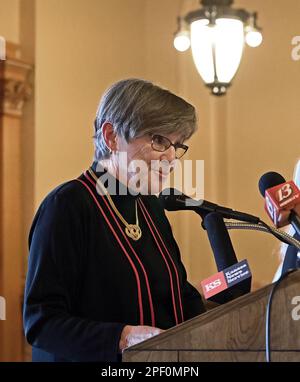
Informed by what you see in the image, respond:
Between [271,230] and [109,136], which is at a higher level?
[109,136]

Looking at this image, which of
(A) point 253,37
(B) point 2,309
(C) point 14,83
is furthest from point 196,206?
(C) point 14,83

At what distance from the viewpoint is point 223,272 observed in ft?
4.25

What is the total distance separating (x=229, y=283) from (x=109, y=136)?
1.71 feet

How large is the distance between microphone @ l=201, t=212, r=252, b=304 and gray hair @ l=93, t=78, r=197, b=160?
28 cm

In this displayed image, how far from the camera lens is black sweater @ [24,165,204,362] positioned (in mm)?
1388

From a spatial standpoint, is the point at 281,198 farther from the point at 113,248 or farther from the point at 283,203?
the point at 113,248

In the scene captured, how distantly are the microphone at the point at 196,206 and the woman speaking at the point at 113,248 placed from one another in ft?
0.32

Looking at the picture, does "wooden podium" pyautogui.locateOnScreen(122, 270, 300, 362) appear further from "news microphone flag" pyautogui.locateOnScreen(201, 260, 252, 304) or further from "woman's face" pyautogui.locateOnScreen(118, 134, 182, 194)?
"woman's face" pyautogui.locateOnScreen(118, 134, 182, 194)

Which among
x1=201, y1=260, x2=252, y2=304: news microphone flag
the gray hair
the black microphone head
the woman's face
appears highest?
the gray hair

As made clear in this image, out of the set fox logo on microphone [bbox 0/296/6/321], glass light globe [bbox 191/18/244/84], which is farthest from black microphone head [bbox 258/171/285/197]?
fox logo on microphone [bbox 0/296/6/321]

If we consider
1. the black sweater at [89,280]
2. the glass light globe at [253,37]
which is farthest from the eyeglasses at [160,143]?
the glass light globe at [253,37]

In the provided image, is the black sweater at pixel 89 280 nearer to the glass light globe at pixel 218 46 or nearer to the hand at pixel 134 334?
the hand at pixel 134 334
